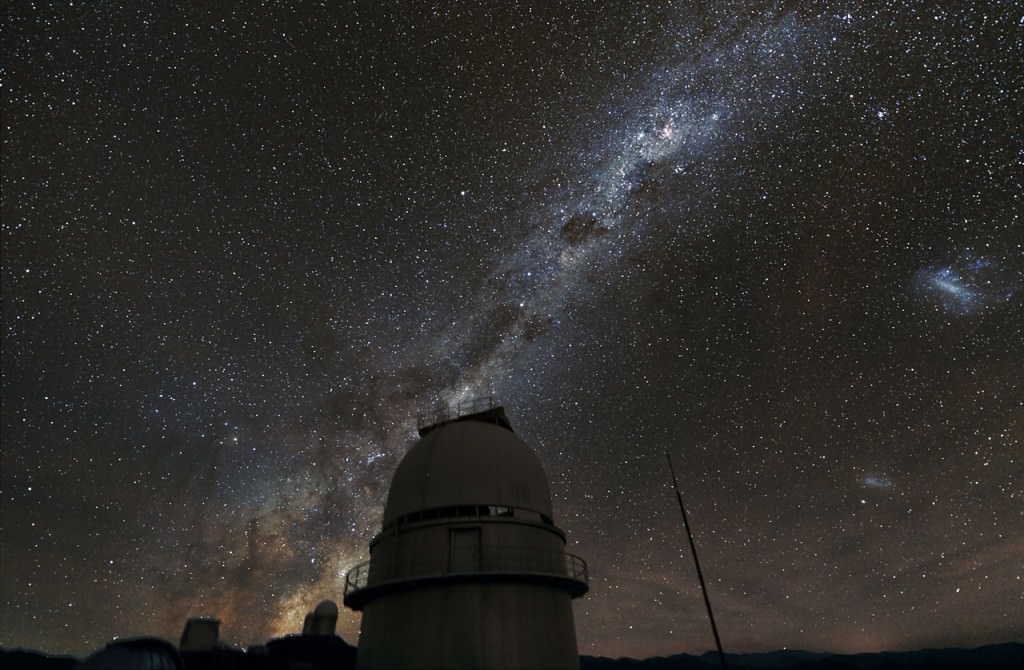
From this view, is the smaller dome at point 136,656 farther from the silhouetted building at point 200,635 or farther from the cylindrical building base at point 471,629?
the cylindrical building base at point 471,629

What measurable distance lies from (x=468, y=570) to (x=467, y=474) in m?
3.26

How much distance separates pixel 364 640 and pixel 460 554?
4.82m

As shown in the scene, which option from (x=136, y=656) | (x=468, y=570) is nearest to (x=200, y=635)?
(x=136, y=656)

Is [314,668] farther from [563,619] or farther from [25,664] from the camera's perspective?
[25,664]

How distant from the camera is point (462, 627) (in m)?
14.5

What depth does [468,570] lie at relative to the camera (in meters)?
15.4

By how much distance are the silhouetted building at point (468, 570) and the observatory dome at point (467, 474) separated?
4cm

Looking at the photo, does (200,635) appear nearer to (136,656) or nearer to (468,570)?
(136,656)

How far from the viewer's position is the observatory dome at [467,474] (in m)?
17.3

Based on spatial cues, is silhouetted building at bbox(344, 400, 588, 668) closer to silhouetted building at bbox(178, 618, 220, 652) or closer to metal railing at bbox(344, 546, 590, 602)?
metal railing at bbox(344, 546, 590, 602)

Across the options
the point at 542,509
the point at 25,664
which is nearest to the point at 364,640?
the point at 542,509

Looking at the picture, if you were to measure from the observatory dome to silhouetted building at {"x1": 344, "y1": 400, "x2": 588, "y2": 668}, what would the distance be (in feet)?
0.13

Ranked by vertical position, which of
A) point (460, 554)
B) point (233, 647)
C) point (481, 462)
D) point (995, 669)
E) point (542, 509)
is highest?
point (481, 462)

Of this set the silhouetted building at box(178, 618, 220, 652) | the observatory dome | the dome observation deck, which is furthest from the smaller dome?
the observatory dome
